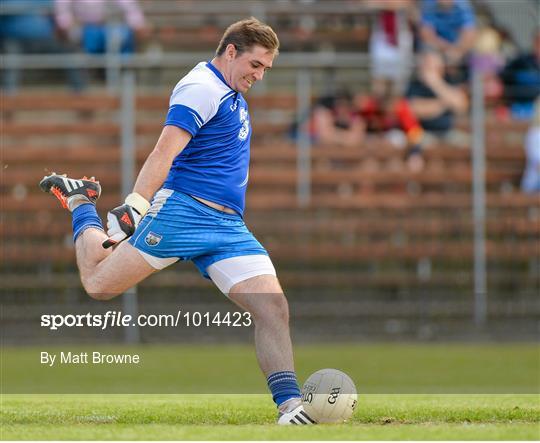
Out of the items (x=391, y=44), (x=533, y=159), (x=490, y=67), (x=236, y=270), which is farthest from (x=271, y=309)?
(x=391, y=44)

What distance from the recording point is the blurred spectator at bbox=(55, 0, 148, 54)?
20.0m

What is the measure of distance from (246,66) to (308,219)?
9.85m

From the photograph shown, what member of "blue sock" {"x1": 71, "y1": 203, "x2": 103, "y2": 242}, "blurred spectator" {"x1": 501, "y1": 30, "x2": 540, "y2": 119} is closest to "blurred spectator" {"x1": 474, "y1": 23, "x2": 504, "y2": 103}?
"blurred spectator" {"x1": 501, "y1": 30, "x2": 540, "y2": 119}

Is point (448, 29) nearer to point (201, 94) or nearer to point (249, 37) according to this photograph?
point (249, 37)

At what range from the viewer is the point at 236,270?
8953 mm

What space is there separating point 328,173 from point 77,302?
12.7 ft

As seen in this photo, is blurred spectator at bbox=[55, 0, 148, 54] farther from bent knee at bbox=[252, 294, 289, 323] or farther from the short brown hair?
bent knee at bbox=[252, 294, 289, 323]

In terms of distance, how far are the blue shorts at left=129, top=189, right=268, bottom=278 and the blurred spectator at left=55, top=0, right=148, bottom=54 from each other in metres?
11.1

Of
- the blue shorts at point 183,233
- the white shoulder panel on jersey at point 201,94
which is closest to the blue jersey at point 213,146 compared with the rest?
the white shoulder panel on jersey at point 201,94

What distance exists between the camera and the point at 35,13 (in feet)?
65.7

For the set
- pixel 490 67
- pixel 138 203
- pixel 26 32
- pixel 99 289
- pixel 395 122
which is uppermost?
pixel 26 32

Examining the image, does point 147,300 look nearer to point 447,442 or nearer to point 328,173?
point 328,173

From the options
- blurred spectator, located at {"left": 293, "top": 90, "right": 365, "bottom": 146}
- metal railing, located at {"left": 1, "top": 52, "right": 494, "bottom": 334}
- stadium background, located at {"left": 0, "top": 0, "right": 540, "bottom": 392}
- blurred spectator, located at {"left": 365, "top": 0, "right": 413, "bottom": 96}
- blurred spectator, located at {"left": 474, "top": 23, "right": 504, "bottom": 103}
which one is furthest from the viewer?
blurred spectator, located at {"left": 474, "top": 23, "right": 504, "bottom": 103}

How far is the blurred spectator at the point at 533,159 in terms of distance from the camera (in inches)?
752
